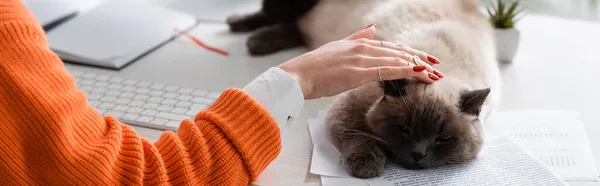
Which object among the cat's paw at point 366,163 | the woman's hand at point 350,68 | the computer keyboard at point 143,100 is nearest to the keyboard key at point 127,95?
the computer keyboard at point 143,100

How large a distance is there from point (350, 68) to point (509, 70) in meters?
0.73

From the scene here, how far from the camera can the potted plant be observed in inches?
64.0

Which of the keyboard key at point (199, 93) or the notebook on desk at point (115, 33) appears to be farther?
the notebook on desk at point (115, 33)

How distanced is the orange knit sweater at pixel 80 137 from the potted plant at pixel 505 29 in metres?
0.90

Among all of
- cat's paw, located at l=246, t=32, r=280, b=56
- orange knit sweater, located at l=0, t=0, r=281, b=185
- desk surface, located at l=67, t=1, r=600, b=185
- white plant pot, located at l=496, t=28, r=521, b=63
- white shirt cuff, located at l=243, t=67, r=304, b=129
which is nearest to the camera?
orange knit sweater, located at l=0, t=0, r=281, b=185

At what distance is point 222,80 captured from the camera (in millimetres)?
1564

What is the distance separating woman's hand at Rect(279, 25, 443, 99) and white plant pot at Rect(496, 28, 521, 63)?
580mm

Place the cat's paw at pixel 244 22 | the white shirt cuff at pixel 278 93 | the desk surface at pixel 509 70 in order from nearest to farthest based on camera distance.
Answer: the white shirt cuff at pixel 278 93 < the desk surface at pixel 509 70 < the cat's paw at pixel 244 22

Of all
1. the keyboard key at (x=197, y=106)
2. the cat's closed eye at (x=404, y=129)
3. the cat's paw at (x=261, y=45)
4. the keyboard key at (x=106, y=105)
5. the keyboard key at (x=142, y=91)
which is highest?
the cat's closed eye at (x=404, y=129)

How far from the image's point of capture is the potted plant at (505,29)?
5.33 ft

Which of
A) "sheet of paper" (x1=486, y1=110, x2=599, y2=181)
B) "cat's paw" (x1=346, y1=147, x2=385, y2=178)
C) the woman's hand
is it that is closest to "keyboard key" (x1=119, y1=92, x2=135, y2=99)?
the woman's hand

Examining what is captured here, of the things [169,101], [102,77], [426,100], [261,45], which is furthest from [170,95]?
[426,100]

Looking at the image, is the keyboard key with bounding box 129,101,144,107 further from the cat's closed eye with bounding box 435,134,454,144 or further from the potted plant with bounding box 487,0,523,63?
the potted plant with bounding box 487,0,523,63

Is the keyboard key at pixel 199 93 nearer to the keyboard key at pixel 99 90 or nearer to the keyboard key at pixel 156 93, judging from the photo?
the keyboard key at pixel 156 93
